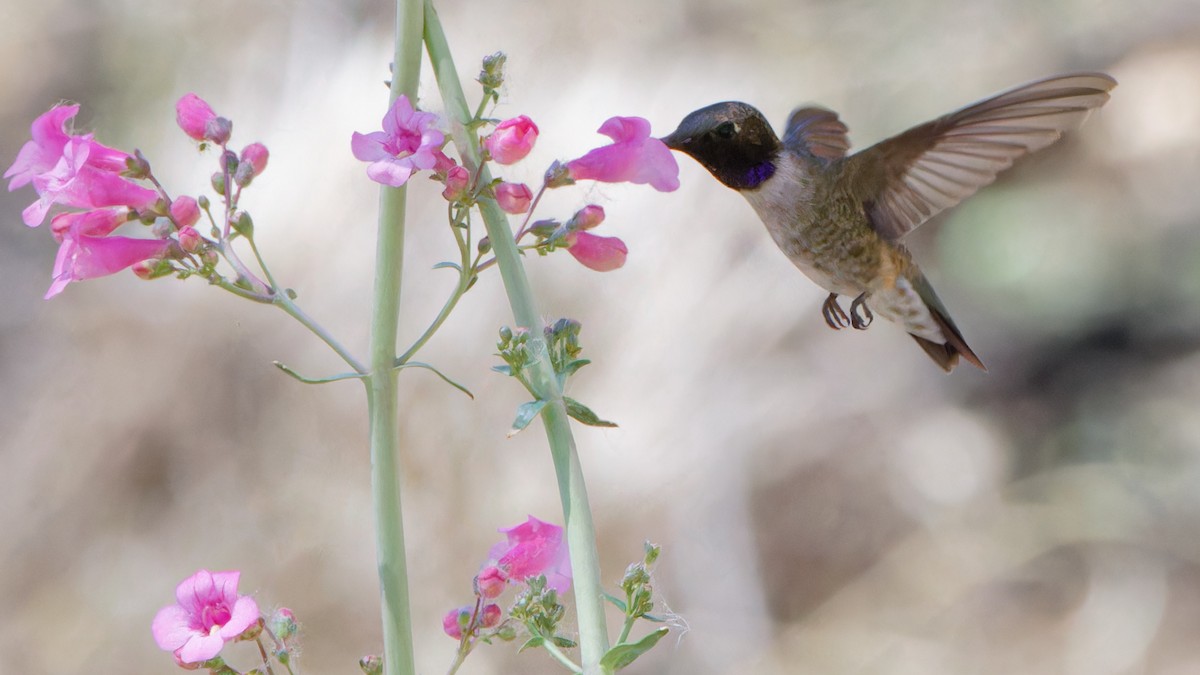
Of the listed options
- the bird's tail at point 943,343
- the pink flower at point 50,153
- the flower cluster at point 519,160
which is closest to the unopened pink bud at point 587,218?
the flower cluster at point 519,160

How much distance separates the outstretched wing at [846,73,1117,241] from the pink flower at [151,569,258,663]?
1438 millimetres

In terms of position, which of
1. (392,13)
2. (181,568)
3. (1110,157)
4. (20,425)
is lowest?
(181,568)

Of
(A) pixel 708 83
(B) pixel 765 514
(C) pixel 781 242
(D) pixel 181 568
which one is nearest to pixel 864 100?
(A) pixel 708 83

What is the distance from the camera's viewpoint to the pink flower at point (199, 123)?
1744 mm

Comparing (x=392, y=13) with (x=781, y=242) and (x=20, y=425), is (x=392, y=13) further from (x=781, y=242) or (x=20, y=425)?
(x=781, y=242)

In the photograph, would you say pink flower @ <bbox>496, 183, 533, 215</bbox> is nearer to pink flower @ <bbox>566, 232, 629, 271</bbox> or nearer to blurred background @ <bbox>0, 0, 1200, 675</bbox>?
pink flower @ <bbox>566, 232, 629, 271</bbox>

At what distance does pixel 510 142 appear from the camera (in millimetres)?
1560

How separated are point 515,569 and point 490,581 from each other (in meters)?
0.05

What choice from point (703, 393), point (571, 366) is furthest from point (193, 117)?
point (703, 393)

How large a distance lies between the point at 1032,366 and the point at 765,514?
1374 millimetres

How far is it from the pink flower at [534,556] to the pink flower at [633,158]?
0.55 meters

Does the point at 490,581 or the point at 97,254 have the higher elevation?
the point at 97,254

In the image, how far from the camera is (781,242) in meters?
2.54

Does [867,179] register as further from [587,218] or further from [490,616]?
[490,616]
